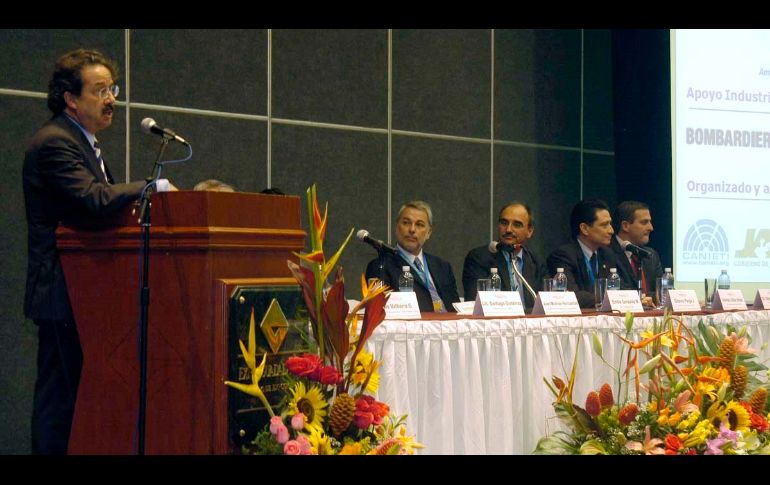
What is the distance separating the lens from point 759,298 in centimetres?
480

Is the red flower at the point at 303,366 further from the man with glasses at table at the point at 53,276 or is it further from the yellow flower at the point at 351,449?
the man with glasses at table at the point at 53,276

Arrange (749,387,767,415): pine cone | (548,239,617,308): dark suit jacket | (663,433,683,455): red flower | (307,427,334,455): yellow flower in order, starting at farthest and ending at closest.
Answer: (548,239,617,308): dark suit jacket
(749,387,767,415): pine cone
(663,433,683,455): red flower
(307,427,334,455): yellow flower

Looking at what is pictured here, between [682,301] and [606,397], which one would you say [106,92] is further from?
[682,301]

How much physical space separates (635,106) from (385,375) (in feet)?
14.8

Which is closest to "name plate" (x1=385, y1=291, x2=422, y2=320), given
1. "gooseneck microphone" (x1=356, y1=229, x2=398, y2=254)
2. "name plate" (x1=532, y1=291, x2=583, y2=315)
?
"gooseneck microphone" (x1=356, y1=229, x2=398, y2=254)

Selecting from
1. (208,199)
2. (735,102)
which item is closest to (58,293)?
(208,199)

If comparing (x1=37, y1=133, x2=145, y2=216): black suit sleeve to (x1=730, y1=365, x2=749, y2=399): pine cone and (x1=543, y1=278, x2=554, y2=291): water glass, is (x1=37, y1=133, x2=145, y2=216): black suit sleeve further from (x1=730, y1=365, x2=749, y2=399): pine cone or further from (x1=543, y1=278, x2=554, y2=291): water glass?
(x1=543, y1=278, x2=554, y2=291): water glass

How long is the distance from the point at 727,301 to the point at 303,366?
115 inches

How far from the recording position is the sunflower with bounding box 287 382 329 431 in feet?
7.26

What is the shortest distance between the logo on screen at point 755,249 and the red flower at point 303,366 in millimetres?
4929

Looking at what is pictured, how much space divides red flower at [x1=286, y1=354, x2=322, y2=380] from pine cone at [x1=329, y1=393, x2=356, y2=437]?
0.33 feet

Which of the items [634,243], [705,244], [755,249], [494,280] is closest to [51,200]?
[494,280]

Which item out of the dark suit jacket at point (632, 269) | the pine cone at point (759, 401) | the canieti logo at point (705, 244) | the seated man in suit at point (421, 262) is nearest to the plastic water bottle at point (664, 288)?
the dark suit jacket at point (632, 269)
